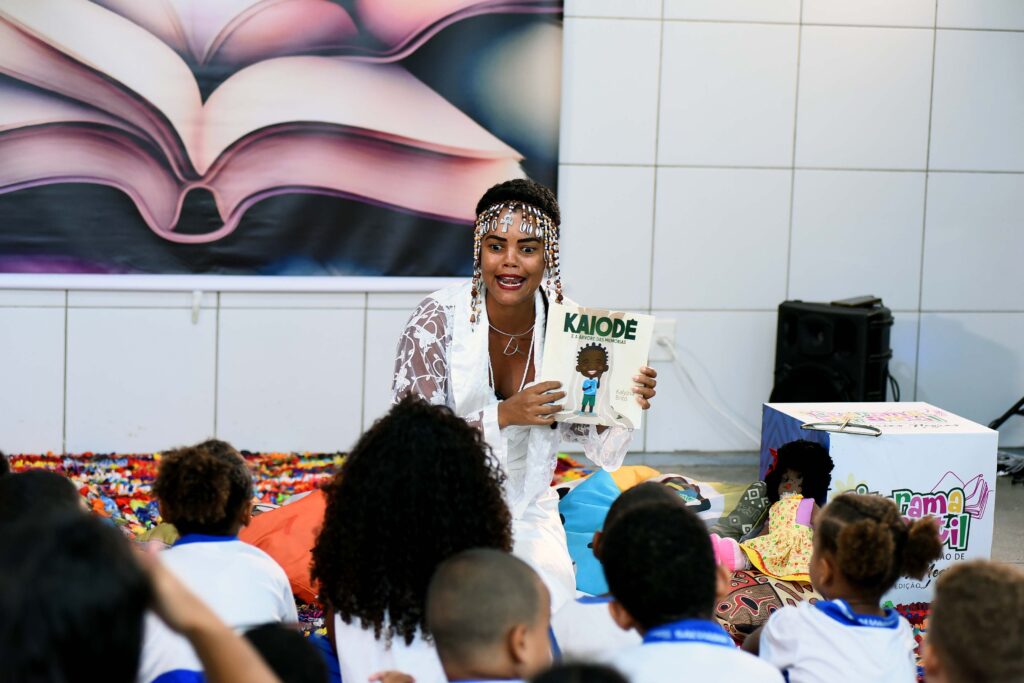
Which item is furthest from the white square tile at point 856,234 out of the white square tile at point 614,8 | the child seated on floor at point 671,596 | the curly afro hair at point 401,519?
the child seated on floor at point 671,596

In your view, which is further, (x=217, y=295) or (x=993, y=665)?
(x=217, y=295)

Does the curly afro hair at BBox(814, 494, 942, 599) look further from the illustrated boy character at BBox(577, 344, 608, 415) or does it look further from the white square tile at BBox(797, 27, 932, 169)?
the white square tile at BBox(797, 27, 932, 169)

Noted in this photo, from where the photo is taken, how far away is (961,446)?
13.4ft

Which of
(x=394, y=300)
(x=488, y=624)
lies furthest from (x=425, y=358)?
(x=394, y=300)

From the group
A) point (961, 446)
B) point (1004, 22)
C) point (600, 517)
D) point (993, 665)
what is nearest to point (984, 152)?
point (1004, 22)

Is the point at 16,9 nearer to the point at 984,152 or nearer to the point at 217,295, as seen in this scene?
the point at 217,295

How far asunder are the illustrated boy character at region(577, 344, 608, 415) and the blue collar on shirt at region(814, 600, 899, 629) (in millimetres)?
1068

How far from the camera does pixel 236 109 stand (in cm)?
579

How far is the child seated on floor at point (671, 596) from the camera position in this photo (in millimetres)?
1939

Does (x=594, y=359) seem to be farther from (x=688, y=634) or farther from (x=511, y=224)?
(x=688, y=634)

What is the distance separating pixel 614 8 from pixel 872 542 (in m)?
4.06

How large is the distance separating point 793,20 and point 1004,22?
1159 mm

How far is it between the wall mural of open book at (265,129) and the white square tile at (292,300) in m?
0.13

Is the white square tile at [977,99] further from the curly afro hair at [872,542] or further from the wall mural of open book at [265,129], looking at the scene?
the curly afro hair at [872,542]
